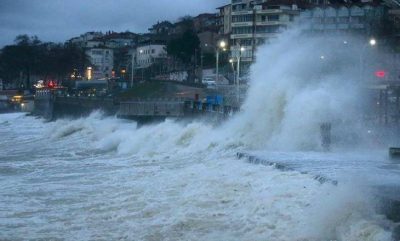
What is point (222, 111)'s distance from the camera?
95.2ft

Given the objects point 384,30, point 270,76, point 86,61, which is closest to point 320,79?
point 270,76

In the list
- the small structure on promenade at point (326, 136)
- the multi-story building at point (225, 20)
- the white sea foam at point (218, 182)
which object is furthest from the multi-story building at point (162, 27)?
the small structure on promenade at point (326, 136)

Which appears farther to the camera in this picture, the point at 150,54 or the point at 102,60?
the point at 102,60

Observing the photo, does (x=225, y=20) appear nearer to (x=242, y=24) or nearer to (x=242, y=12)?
(x=242, y=12)

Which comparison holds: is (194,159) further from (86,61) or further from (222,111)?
(86,61)

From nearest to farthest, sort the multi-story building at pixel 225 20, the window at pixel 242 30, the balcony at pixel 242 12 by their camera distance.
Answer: the window at pixel 242 30, the balcony at pixel 242 12, the multi-story building at pixel 225 20

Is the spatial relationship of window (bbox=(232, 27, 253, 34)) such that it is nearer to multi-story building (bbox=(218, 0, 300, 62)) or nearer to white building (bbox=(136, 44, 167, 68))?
multi-story building (bbox=(218, 0, 300, 62))

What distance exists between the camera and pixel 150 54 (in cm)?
10438

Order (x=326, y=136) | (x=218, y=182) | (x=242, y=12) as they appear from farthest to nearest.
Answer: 1. (x=242, y=12)
2. (x=326, y=136)
3. (x=218, y=182)

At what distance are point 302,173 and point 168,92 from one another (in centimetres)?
4280

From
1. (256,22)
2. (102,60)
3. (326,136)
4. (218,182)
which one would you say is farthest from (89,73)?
(218,182)

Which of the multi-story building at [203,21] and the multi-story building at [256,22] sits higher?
the multi-story building at [203,21]

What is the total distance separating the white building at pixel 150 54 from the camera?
331 ft

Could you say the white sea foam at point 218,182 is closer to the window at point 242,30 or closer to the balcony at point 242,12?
the window at point 242,30
